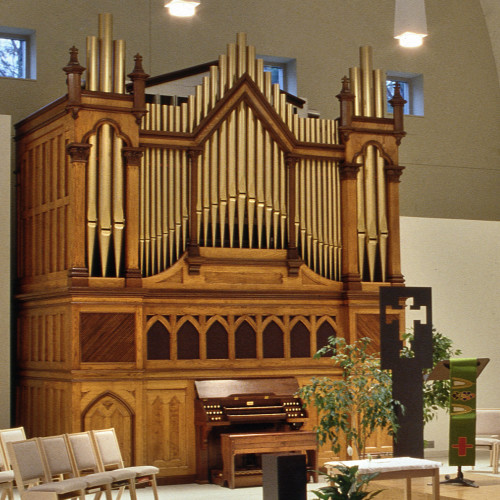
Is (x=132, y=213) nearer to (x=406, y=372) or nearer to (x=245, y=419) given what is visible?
(x=245, y=419)

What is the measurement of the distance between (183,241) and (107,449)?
2857 mm

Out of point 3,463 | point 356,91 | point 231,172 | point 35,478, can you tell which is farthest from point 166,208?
point 35,478

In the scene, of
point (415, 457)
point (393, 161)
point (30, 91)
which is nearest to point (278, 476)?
point (415, 457)

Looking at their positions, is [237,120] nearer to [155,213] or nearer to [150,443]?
[155,213]

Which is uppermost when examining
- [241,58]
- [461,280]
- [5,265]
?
[241,58]

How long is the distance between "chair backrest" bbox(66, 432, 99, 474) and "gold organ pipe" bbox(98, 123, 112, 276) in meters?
2.29

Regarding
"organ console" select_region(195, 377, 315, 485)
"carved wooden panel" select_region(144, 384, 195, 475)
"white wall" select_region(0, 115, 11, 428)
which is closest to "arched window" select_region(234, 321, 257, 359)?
"organ console" select_region(195, 377, 315, 485)

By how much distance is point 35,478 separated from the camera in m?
8.42

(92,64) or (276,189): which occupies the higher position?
(92,64)

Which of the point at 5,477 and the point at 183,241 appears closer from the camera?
the point at 5,477

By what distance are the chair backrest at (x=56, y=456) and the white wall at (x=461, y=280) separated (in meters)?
6.03

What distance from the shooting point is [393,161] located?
12.5 m

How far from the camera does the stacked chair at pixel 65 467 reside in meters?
8.13

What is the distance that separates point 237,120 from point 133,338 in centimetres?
274
